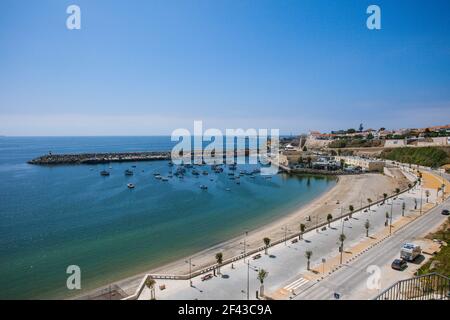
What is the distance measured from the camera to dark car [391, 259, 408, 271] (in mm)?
15584

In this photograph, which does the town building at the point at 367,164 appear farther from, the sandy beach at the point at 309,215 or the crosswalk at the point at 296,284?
the crosswalk at the point at 296,284

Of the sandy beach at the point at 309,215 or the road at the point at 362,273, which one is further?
the sandy beach at the point at 309,215

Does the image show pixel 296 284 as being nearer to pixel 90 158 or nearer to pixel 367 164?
pixel 367 164

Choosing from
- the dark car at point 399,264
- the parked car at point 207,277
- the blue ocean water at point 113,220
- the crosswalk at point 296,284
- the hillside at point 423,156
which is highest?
the hillside at point 423,156

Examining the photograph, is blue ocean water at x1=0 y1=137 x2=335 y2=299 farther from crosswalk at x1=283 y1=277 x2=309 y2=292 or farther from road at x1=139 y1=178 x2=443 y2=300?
crosswalk at x1=283 y1=277 x2=309 y2=292

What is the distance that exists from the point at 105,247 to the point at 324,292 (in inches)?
675

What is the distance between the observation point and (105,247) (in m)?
23.4

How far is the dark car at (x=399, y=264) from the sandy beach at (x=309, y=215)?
9.27 metres

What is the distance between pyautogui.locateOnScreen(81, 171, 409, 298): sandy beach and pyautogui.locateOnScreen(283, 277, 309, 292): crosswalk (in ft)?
22.3

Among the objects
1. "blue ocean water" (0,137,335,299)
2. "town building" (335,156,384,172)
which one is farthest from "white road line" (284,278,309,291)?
"town building" (335,156,384,172)

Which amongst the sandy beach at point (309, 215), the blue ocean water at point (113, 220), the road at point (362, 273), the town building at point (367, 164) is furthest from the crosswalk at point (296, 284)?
the town building at point (367, 164)

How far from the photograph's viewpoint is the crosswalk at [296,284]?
14428 mm
